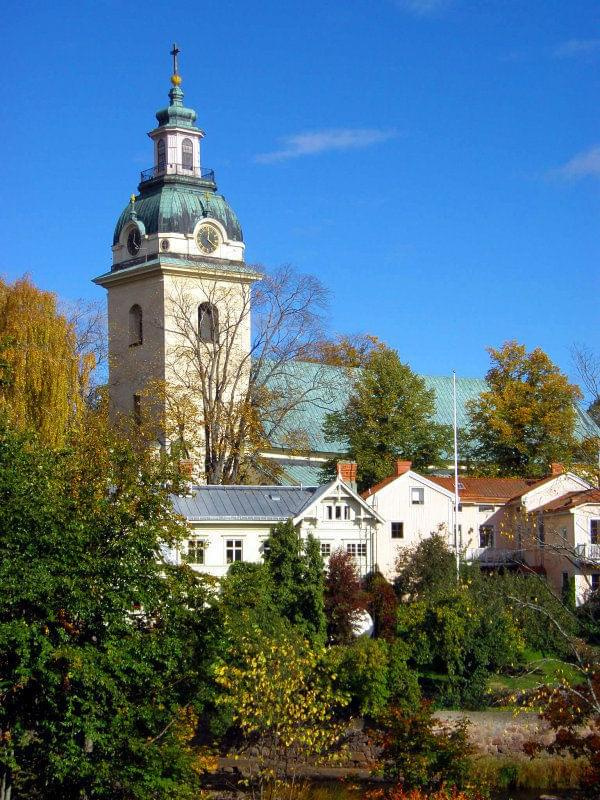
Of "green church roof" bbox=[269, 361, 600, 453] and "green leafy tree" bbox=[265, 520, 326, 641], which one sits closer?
"green leafy tree" bbox=[265, 520, 326, 641]

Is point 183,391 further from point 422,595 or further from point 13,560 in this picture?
point 13,560

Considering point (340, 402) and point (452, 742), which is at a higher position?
point (340, 402)

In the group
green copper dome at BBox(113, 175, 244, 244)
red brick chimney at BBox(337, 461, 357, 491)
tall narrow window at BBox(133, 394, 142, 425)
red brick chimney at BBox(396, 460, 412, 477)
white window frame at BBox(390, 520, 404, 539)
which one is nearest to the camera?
white window frame at BBox(390, 520, 404, 539)

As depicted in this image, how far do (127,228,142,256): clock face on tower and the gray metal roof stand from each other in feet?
49.7

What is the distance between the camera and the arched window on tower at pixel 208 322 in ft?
185

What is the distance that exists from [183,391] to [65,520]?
1200 inches

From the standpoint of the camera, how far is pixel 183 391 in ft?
178

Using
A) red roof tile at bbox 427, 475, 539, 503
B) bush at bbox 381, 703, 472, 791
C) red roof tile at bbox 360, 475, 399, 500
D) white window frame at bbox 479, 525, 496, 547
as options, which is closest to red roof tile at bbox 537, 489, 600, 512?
red roof tile at bbox 427, 475, 539, 503

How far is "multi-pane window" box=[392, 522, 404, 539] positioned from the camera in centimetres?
4853

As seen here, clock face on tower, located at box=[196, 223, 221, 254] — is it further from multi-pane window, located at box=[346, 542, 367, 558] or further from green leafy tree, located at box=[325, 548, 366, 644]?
green leafy tree, located at box=[325, 548, 366, 644]

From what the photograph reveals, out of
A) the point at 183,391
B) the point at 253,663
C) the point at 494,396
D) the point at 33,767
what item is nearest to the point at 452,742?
the point at 253,663

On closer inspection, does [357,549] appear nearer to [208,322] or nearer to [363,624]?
[363,624]

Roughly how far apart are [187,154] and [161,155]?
1.08 m

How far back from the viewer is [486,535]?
169 feet
